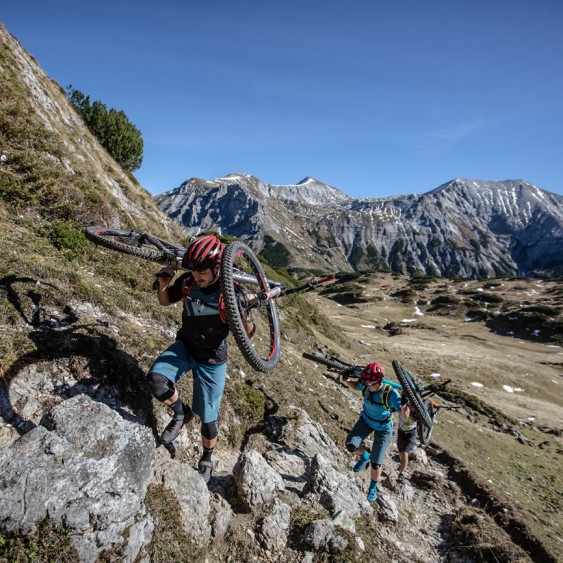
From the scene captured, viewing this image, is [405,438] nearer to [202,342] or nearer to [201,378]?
[201,378]

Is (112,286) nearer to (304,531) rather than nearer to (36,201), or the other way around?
(36,201)

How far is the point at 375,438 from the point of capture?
1033cm

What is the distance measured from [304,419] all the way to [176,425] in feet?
17.2

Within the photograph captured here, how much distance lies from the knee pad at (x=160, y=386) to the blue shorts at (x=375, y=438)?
6.70 m

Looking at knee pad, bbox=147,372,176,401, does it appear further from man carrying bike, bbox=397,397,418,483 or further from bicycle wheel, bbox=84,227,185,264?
man carrying bike, bbox=397,397,418,483

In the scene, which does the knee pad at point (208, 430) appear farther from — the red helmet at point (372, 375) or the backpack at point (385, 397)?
the backpack at point (385, 397)

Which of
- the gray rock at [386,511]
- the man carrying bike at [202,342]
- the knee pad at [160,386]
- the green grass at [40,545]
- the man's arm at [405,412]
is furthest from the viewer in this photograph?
the man's arm at [405,412]

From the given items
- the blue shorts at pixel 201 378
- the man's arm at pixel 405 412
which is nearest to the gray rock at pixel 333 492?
the blue shorts at pixel 201 378

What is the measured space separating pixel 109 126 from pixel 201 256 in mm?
32546

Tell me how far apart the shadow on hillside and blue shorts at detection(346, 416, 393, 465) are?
6.27 metres

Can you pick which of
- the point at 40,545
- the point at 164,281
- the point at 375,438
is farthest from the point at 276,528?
the point at 164,281

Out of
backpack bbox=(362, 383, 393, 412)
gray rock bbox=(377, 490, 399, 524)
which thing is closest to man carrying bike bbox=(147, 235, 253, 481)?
gray rock bbox=(377, 490, 399, 524)

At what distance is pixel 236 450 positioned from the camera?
8.52 meters

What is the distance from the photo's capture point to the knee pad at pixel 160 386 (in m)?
5.95
